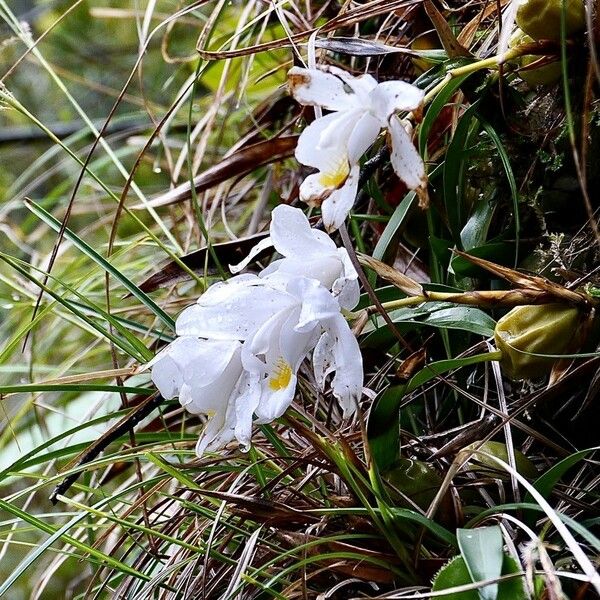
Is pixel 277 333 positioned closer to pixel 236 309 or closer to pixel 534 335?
pixel 236 309

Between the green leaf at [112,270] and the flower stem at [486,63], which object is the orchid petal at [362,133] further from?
the green leaf at [112,270]

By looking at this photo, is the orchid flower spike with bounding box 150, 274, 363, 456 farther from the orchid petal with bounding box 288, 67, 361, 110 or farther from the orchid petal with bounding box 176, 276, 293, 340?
the orchid petal with bounding box 288, 67, 361, 110

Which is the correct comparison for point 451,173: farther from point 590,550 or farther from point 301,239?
point 590,550

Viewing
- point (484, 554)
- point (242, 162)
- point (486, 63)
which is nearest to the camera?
point (484, 554)

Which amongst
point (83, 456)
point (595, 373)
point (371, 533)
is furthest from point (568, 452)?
point (83, 456)

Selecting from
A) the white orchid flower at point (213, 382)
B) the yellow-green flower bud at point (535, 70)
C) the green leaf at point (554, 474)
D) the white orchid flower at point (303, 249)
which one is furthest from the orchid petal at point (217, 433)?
the yellow-green flower bud at point (535, 70)

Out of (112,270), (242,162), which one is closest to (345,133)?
(112,270)

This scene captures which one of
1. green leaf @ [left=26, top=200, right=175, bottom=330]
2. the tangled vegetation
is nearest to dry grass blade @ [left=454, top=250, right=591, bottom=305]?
the tangled vegetation
